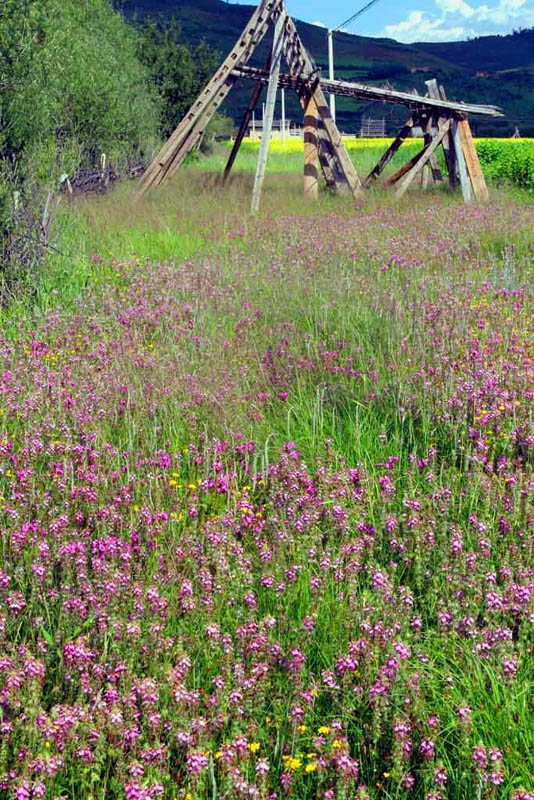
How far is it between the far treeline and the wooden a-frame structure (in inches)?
101

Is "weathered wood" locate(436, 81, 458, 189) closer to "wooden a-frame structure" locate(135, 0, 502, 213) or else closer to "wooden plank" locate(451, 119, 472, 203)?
"wooden a-frame structure" locate(135, 0, 502, 213)

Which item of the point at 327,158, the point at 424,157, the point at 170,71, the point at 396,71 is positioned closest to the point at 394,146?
the point at 424,157

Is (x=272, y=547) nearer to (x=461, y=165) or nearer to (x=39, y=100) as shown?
(x=39, y=100)

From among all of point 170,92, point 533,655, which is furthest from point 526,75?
point 533,655

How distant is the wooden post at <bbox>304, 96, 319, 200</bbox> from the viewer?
15680 millimetres

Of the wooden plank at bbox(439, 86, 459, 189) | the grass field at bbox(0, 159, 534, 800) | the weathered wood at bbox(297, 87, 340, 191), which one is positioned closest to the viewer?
the grass field at bbox(0, 159, 534, 800)

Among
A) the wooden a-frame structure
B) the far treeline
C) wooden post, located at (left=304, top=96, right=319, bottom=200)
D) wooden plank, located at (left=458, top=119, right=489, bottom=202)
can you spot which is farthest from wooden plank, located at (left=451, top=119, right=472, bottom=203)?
the far treeline

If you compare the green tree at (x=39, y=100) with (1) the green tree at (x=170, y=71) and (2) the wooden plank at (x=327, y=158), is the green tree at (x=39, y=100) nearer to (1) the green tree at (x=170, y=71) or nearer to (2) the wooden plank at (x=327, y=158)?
(2) the wooden plank at (x=327, y=158)

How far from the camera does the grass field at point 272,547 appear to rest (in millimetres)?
2076

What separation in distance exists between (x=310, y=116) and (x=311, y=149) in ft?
2.26

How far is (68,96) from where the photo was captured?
55.4 feet

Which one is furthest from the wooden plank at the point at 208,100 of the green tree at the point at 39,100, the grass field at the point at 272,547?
the grass field at the point at 272,547

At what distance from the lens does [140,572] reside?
9.37 feet

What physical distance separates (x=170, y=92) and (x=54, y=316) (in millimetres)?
31509
